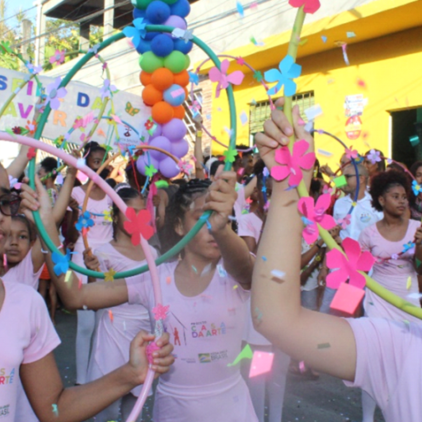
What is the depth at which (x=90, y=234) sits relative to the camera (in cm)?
476

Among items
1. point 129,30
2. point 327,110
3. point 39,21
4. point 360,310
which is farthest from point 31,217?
point 39,21

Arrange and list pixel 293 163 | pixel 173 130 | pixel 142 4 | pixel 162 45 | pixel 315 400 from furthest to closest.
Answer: pixel 173 130 < pixel 162 45 < pixel 142 4 < pixel 315 400 < pixel 293 163

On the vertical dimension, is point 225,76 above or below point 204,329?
above

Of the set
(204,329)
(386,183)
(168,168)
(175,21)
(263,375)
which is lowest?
(263,375)

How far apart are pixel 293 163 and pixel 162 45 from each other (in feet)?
15.0

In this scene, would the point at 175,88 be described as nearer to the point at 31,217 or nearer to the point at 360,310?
the point at 360,310

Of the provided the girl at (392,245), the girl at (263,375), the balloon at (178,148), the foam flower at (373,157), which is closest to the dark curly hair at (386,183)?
the girl at (392,245)

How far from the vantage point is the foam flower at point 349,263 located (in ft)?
4.02

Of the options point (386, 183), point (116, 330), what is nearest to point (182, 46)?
point (386, 183)

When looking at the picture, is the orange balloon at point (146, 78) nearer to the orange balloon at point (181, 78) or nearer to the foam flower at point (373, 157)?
the orange balloon at point (181, 78)

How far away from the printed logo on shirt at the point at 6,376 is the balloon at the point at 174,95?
4.22 m

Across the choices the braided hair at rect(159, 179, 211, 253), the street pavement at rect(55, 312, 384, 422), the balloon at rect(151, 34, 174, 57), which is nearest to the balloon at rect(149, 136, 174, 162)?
the balloon at rect(151, 34, 174, 57)

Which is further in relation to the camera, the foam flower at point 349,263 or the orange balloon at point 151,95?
the orange balloon at point 151,95

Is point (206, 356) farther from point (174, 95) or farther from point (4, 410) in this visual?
point (174, 95)
